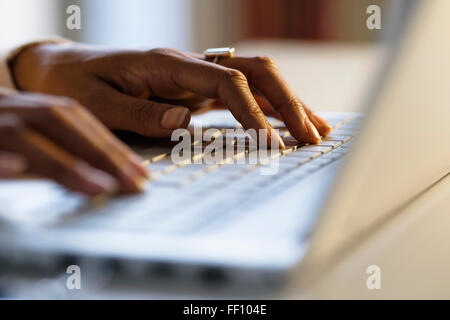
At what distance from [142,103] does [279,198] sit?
38 centimetres

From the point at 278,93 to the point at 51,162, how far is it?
443 millimetres

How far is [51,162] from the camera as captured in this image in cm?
49

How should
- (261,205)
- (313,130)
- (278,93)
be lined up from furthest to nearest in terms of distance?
(278,93) < (313,130) < (261,205)

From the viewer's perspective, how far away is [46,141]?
52cm

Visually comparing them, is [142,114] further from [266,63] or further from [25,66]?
[25,66]

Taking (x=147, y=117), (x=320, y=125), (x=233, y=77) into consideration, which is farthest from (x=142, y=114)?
(x=320, y=125)

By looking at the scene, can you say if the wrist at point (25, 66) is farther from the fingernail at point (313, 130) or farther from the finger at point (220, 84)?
the fingernail at point (313, 130)

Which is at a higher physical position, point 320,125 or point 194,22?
point 194,22

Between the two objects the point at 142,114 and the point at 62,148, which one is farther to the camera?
the point at 142,114

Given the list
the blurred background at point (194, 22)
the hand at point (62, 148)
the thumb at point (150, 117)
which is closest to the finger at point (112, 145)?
the hand at point (62, 148)

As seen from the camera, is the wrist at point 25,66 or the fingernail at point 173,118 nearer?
the fingernail at point 173,118

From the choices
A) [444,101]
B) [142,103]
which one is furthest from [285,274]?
[142,103]

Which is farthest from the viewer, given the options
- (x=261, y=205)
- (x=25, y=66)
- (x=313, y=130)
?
(x=25, y=66)

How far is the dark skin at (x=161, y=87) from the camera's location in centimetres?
78
